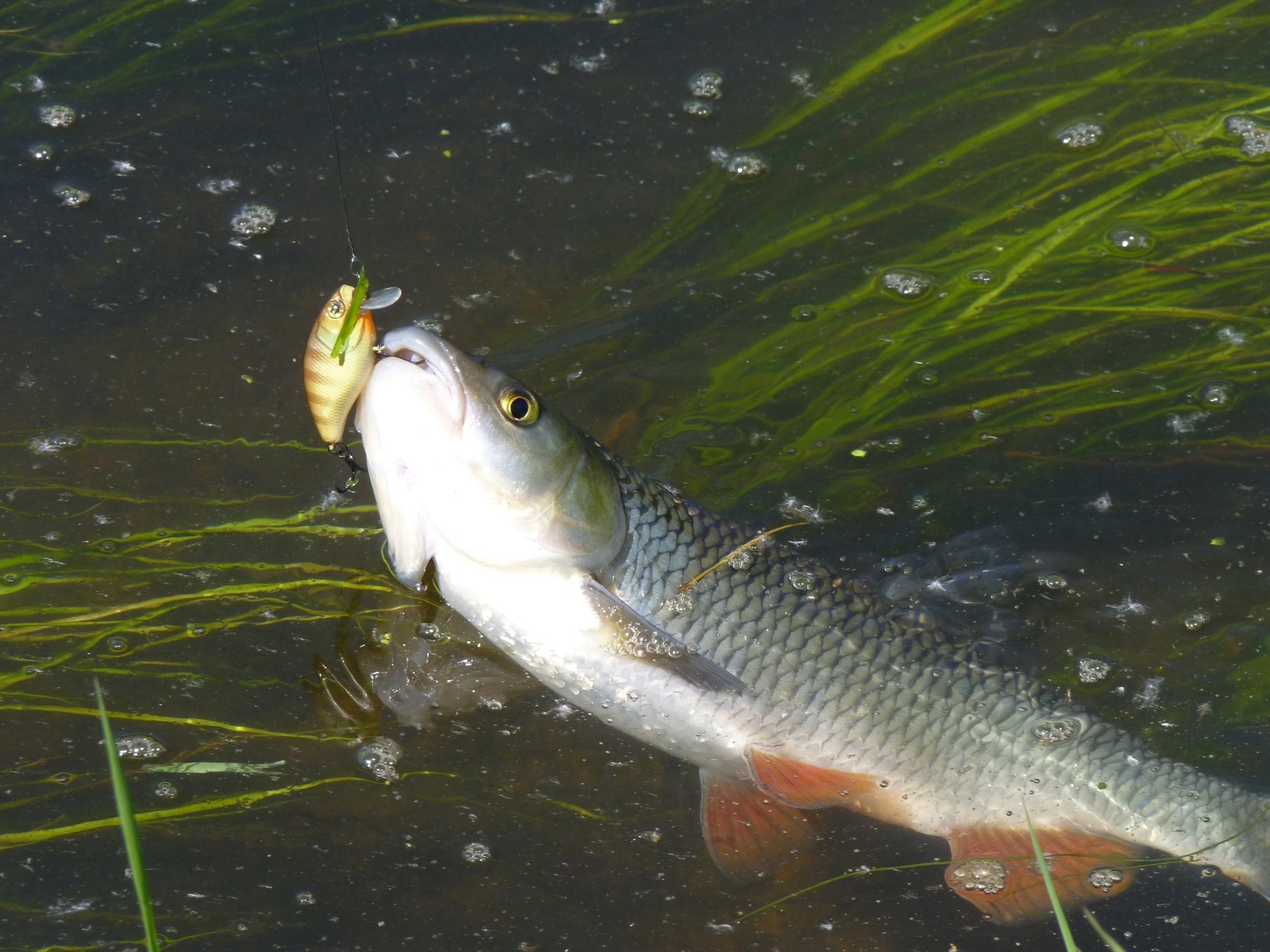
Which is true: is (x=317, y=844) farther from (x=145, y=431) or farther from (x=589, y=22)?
(x=589, y=22)

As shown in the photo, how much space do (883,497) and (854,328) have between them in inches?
27.1

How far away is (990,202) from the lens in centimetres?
433

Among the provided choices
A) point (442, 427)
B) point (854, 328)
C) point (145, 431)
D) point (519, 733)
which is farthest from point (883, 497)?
point (145, 431)

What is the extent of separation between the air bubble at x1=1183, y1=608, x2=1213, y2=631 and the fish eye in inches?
76.7

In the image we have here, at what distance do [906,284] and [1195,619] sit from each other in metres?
1.46

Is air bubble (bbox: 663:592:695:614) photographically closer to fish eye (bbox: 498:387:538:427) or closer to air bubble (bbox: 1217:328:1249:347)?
fish eye (bbox: 498:387:538:427)

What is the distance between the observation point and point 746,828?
2805 mm

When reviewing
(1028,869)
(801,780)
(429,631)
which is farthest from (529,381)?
(1028,869)

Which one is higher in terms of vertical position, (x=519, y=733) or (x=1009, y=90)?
(x=1009, y=90)

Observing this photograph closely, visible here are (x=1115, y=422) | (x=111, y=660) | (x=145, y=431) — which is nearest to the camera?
(x=111, y=660)

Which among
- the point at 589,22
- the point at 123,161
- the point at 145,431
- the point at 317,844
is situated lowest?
the point at 317,844

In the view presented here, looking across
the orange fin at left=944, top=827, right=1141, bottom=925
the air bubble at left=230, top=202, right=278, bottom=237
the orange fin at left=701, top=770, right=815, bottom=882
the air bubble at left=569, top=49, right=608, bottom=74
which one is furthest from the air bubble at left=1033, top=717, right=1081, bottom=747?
the air bubble at left=569, top=49, right=608, bottom=74

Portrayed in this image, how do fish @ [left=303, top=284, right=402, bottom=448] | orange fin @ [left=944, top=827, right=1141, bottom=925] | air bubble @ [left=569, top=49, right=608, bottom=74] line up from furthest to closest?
air bubble @ [left=569, top=49, right=608, bottom=74] < orange fin @ [left=944, top=827, right=1141, bottom=925] < fish @ [left=303, top=284, right=402, bottom=448]

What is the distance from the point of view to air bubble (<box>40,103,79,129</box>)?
4.21 meters
